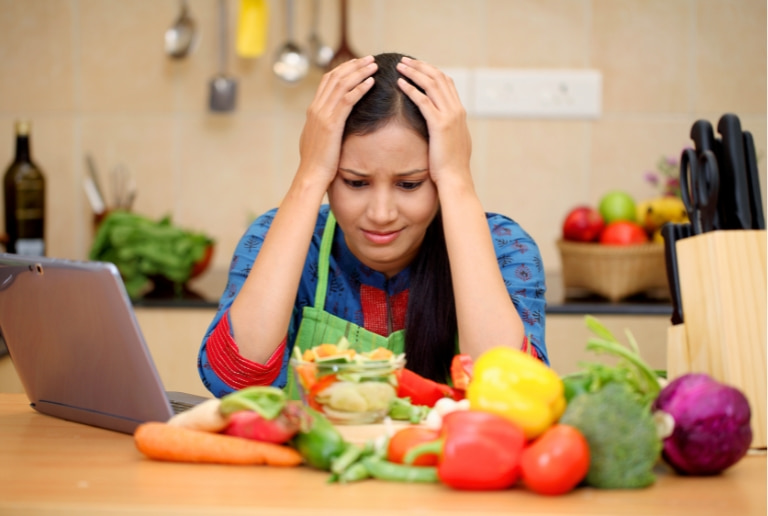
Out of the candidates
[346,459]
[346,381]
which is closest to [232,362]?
[346,381]

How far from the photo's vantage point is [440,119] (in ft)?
4.27

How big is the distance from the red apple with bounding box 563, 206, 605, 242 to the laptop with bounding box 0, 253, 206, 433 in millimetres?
1432

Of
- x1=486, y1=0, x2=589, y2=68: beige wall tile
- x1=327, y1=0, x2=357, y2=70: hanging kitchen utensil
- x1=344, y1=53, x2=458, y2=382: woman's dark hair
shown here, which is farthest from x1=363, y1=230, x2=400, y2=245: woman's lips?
x1=486, y1=0, x2=589, y2=68: beige wall tile

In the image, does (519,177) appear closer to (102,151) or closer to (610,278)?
(610,278)

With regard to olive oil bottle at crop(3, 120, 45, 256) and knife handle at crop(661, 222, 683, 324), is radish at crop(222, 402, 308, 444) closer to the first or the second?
knife handle at crop(661, 222, 683, 324)

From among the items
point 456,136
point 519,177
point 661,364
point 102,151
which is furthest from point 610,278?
point 102,151

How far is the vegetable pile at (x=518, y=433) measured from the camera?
724 millimetres

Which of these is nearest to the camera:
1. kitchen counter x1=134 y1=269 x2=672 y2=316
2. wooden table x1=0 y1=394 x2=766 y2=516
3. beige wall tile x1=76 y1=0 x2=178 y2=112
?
wooden table x1=0 y1=394 x2=766 y2=516

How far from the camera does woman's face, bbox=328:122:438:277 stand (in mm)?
1252

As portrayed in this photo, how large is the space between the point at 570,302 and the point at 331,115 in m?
1.10

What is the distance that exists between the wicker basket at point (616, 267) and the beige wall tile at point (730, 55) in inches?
24.0

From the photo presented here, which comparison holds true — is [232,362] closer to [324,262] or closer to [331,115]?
[324,262]

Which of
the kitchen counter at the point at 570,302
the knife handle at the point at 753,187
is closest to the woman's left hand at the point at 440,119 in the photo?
the knife handle at the point at 753,187

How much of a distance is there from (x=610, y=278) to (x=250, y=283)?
124cm
